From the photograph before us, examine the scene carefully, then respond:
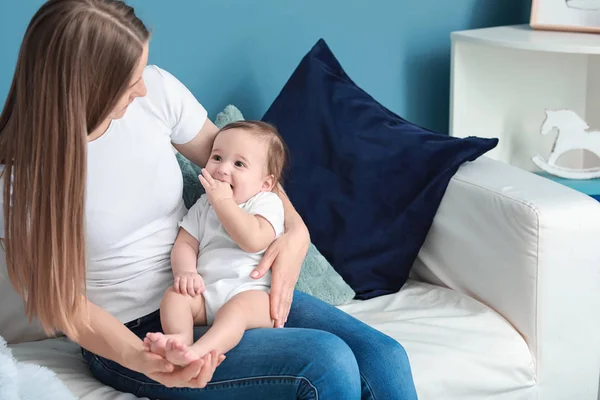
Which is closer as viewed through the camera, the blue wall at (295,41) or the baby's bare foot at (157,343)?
the baby's bare foot at (157,343)

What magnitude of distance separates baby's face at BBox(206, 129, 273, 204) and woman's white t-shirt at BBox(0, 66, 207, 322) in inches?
3.0

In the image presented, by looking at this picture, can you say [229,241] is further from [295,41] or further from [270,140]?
[295,41]

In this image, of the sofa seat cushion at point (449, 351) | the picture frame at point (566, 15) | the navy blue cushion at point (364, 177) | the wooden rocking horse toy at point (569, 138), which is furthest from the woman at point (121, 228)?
the picture frame at point (566, 15)

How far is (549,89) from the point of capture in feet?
8.48

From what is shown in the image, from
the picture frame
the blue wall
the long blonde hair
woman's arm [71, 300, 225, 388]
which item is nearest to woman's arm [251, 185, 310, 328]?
woman's arm [71, 300, 225, 388]

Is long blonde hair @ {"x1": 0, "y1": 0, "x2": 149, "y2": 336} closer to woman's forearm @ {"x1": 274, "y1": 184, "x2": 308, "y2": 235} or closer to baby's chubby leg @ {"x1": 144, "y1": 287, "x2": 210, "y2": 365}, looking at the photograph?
baby's chubby leg @ {"x1": 144, "y1": 287, "x2": 210, "y2": 365}

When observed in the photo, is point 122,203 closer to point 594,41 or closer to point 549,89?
point 594,41

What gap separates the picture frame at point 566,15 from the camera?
2355mm

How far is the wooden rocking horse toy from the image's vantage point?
2.35 m

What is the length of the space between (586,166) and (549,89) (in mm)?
275

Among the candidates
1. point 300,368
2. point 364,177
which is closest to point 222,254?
point 300,368

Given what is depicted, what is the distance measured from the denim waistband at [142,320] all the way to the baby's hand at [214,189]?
208 millimetres

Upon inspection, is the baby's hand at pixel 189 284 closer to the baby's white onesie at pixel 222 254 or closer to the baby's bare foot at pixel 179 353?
the baby's white onesie at pixel 222 254

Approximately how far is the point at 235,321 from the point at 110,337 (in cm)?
19
